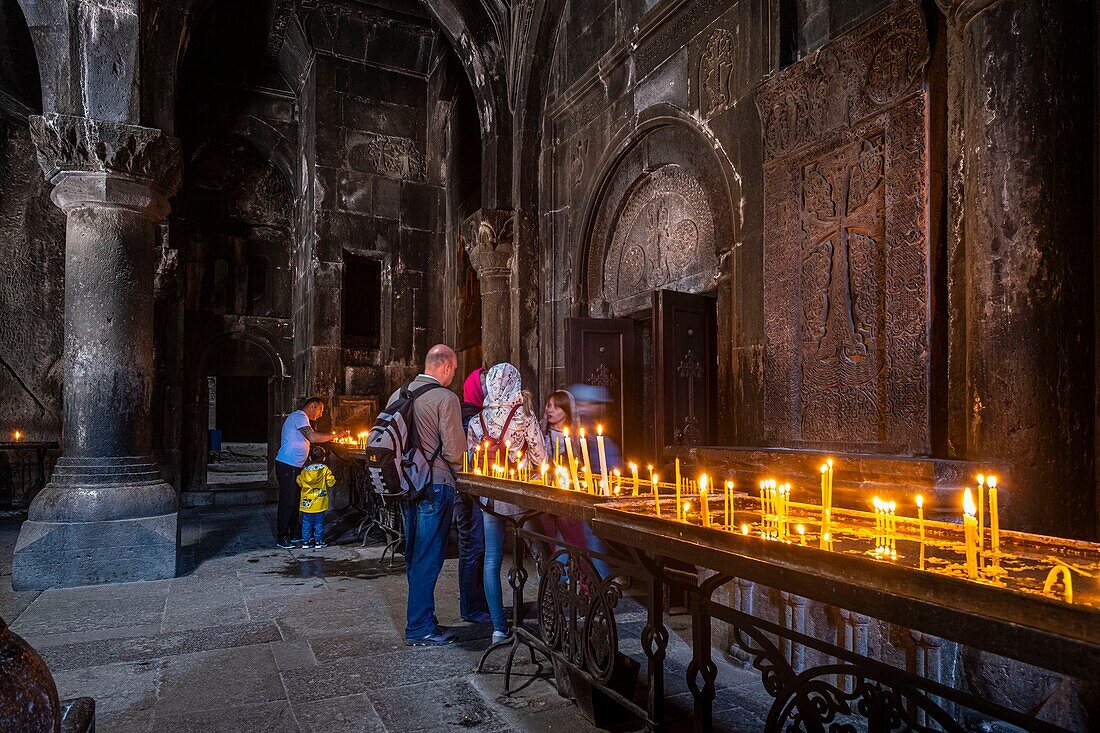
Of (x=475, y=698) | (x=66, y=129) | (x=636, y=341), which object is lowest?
(x=475, y=698)

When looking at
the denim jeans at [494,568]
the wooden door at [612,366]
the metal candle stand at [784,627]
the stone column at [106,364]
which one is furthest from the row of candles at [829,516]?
the stone column at [106,364]

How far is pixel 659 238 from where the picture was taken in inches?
282

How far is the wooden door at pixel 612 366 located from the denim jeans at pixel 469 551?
2657mm

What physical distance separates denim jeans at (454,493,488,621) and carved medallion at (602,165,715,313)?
3.17 m

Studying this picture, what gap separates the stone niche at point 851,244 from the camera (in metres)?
4.10

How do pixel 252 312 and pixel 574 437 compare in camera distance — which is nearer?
pixel 574 437

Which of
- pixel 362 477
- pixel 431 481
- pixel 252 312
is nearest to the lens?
pixel 431 481

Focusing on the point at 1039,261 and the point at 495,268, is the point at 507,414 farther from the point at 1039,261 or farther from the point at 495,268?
the point at 495,268

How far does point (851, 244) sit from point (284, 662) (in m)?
4.41

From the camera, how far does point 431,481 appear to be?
174 inches

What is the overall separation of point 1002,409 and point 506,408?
2.97 m

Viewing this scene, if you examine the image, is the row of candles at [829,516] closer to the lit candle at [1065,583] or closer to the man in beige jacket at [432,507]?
the lit candle at [1065,583]

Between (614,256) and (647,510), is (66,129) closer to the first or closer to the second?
(614,256)

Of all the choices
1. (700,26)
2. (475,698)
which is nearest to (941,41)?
(700,26)
